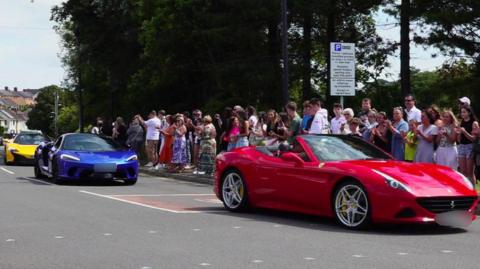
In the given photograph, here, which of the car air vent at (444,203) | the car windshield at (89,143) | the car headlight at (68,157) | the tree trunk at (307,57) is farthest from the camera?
the tree trunk at (307,57)

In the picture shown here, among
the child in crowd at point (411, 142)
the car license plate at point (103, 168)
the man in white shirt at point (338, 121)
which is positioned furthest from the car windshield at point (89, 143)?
the child in crowd at point (411, 142)

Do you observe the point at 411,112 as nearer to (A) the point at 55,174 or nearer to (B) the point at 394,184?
(B) the point at 394,184

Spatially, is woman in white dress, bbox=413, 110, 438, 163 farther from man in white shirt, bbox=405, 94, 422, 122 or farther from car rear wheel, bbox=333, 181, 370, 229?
car rear wheel, bbox=333, 181, 370, 229

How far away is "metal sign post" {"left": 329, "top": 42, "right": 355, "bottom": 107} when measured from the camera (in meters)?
17.3

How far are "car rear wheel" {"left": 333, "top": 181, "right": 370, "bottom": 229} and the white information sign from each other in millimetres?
7141

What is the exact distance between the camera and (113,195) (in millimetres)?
15203

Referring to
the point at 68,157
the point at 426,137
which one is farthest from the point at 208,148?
the point at 426,137

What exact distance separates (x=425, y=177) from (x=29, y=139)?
22929 mm

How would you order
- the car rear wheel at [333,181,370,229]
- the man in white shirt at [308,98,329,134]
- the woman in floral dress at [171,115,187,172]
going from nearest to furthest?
the car rear wheel at [333,181,370,229] → the man in white shirt at [308,98,329,134] → the woman in floral dress at [171,115,187,172]

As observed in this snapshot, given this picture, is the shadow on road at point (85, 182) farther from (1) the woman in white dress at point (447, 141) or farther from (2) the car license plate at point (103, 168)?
(1) the woman in white dress at point (447, 141)

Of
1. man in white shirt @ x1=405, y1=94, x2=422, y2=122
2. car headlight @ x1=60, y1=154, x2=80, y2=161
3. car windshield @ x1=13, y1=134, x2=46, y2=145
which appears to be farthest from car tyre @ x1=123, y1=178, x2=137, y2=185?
car windshield @ x1=13, y1=134, x2=46, y2=145

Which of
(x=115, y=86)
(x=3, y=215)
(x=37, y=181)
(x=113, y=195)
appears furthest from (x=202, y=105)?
(x=3, y=215)

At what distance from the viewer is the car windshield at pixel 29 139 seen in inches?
1179

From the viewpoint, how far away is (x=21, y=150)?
2903 centimetres
